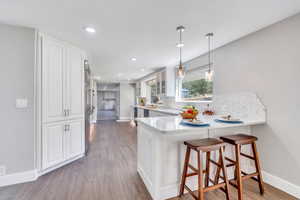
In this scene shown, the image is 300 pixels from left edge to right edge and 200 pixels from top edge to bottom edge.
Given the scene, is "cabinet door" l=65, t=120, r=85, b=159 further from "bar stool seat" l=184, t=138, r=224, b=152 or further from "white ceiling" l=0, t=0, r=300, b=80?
"bar stool seat" l=184, t=138, r=224, b=152

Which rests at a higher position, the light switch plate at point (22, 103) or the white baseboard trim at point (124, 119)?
the light switch plate at point (22, 103)

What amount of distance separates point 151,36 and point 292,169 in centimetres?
286

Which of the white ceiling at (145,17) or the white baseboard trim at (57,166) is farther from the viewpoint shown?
the white baseboard trim at (57,166)

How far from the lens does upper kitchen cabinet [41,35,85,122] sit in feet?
7.61

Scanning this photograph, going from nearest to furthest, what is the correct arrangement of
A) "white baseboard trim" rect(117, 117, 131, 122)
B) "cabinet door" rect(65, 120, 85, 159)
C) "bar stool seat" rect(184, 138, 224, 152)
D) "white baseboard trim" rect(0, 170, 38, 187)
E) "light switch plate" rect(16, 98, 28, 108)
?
"bar stool seat" rect(184, 138, 224, 152)
"white baseboard trim" rect(0, 170, 38, 187)
"light switch plate" rect(16, 98, 28, 108)
"cabinet door" rect(65, 120, 85, 159)
"white baseboard trim" rect(117, 117, 131, 122)

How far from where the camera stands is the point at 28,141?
2.11 metres

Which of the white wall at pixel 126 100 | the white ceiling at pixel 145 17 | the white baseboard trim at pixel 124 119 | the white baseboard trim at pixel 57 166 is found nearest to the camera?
the white ceiling at pixel 145 17

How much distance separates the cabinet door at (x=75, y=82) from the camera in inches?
106

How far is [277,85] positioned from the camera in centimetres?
195

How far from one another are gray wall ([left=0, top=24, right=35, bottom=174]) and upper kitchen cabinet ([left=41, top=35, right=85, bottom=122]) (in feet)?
0.64

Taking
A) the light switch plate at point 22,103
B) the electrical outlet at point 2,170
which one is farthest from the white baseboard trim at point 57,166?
the light switch plate at point 22,103

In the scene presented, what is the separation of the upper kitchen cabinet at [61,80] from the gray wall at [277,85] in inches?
109

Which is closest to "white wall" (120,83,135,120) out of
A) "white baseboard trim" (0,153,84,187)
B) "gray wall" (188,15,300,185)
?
"white baseboard trim" (0,153,84,187)

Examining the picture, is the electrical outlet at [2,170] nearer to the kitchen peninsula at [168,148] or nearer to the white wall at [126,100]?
the kitchen peninsula at [168,148]
